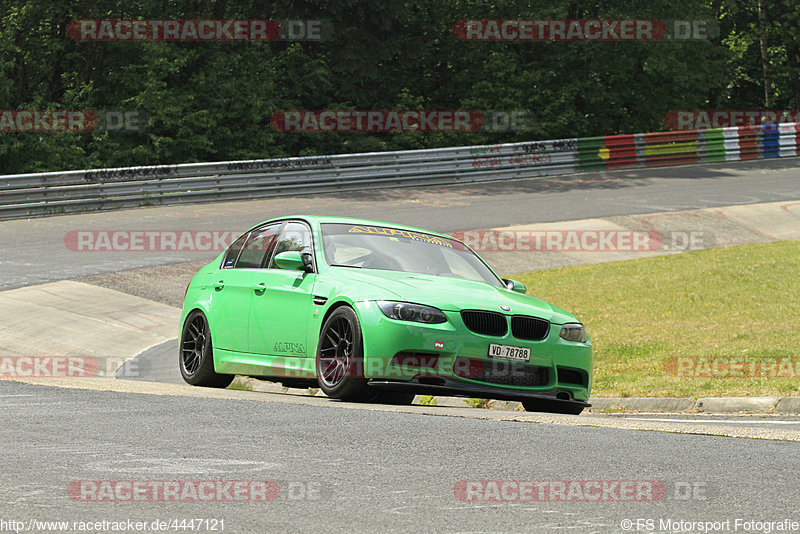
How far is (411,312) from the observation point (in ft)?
26.8

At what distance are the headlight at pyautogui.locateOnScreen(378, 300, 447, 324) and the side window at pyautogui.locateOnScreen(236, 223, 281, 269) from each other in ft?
6.98

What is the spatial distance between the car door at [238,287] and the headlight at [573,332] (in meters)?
2.72

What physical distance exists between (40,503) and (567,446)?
302 centimetres

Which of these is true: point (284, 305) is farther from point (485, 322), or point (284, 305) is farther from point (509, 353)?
point (509, 353)

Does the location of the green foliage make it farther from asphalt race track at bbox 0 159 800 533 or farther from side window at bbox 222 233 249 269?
asphalt race track at bbox 0 159 800 533

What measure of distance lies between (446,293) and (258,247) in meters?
2.43

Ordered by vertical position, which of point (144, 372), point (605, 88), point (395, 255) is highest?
point (605, 88)

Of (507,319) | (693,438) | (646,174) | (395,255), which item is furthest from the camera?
(646,174)

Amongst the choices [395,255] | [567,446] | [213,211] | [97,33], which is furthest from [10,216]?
[567,446]

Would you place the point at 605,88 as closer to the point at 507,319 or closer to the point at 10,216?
the point at 10,216

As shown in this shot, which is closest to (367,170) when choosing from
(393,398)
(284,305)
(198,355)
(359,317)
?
(198,355)

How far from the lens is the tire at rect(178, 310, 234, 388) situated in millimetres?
10211

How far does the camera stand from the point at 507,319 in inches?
332

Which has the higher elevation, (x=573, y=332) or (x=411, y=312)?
(x=411, y=312)
